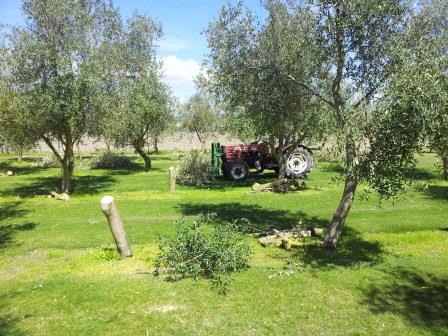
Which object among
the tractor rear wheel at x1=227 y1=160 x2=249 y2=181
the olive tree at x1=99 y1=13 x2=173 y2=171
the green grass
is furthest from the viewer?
the olive tree at x1=99 y1=13 x2=173 y2=171

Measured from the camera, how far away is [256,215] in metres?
15.9

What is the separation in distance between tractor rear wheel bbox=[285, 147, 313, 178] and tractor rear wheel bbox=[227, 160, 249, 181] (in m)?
2.62

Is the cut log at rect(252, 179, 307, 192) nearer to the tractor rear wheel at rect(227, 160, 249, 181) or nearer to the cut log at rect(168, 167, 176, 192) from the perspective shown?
the tractor rear wheel at rect(227, 160, 249, 181)

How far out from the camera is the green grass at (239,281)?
23.8ft

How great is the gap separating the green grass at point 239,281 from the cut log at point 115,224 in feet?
1.24

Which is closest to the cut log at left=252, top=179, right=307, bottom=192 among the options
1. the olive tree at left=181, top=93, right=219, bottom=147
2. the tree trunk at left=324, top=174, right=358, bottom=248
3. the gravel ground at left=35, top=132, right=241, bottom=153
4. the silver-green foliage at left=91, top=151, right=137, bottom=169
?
the tree trunk at left=324, top=174, right=358, bottom=248

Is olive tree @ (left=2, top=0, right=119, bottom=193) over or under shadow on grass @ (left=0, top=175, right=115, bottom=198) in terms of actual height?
over

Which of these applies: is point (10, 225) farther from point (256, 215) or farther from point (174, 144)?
point (174, 144)

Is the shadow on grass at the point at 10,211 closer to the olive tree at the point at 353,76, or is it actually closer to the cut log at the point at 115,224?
the cut log at the point at 115,224

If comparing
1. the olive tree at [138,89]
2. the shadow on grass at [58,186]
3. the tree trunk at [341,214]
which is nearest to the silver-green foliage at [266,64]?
the tree trunk at [341,214]

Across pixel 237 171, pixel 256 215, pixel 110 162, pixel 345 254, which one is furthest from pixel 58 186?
pixel 345 254

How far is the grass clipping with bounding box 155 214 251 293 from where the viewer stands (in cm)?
927

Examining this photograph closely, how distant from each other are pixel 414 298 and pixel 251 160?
1835 centimetres

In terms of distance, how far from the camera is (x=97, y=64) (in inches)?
807
